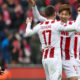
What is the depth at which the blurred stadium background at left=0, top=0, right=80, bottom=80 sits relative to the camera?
1484 centimetres

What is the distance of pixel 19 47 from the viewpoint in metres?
15.3

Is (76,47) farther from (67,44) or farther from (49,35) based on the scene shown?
(49,35)

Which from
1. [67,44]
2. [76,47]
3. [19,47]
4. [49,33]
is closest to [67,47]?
[67,44]

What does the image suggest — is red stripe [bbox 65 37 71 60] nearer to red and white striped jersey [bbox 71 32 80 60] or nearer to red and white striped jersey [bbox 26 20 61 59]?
red and white striped jersey [bbox 71 32 80 60]

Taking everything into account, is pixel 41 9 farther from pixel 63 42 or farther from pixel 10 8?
pixel 63 42

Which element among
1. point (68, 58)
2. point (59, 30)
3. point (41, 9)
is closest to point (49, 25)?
point (59, 30)

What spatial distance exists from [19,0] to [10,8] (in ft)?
1.81

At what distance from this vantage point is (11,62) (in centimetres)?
1546

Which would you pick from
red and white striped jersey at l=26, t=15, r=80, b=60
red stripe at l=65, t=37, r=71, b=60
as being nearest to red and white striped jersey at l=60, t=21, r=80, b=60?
red stripe at l=65, t=37, r=71, b=60

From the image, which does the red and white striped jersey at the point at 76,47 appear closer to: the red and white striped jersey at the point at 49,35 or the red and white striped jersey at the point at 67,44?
the red and white striped jersey at the point at 67,44

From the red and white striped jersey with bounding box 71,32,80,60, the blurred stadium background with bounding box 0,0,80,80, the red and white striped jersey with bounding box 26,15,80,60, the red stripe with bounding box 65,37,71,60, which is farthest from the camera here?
the blurred stadium background with bounding box 0,0,80,80

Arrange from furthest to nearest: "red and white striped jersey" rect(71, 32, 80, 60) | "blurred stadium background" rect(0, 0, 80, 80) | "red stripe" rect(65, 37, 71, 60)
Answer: "blurred stadium background" rect(0, 0, 80, 80)
"red and white striped jersey" rect(71, 32, 80, 60)
"red stripe" rect(65, 37, 71, 60)

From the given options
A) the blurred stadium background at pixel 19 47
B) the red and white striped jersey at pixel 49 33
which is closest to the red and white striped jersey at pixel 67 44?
the red and white striped jersey at pixel 49 33

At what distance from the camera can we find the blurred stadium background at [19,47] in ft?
48.7
